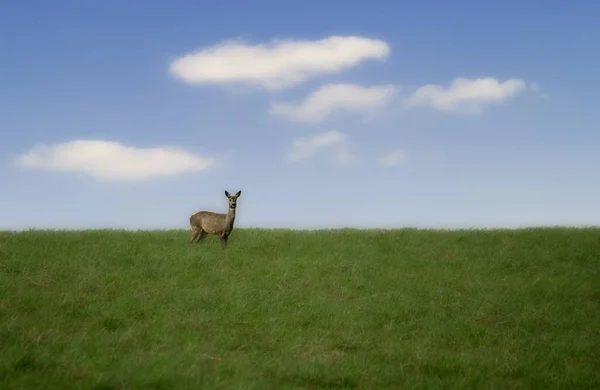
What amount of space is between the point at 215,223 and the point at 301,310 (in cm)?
787

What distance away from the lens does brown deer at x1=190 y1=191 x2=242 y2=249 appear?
21.5 m

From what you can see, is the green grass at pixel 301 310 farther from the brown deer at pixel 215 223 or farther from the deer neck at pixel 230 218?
the deer neck at pixel 230 218

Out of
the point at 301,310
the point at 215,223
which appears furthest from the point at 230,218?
the point at 301,310

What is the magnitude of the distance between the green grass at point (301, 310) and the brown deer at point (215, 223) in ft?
1.67

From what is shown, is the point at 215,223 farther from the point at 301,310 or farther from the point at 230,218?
the point at 301,310

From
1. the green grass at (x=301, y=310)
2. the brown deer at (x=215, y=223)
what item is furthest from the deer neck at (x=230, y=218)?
the green grass at (x=301, y=310)

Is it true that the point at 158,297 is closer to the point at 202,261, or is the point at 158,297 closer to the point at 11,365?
the point at 202,261

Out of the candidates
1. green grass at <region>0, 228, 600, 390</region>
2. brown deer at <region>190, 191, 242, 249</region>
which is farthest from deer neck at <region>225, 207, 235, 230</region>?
green grass at <region>0, 228, 600, 390</region>

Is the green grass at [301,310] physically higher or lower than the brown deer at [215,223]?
lower

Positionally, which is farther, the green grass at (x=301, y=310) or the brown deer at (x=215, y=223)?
the brown deer at (x=215, y=223)

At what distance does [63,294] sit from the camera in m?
15.5

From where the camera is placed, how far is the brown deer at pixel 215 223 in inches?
848

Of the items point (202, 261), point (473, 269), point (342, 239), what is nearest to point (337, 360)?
point (202, 261)

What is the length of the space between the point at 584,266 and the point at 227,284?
1203 centimetres
